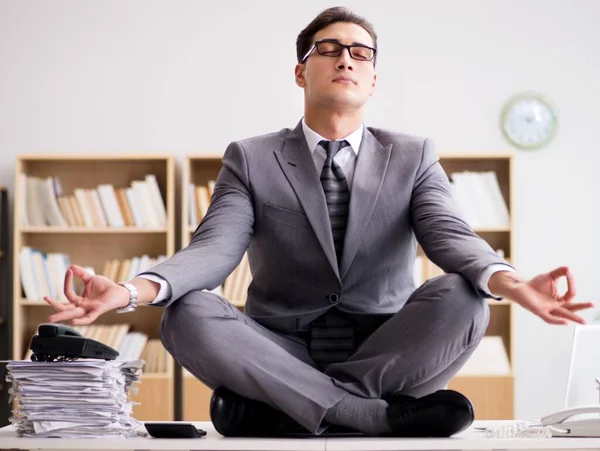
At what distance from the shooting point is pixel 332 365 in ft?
6.93

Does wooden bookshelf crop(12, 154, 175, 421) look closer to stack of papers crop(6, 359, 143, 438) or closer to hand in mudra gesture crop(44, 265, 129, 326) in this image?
stack of papers crop(6, 359, 143, 438)

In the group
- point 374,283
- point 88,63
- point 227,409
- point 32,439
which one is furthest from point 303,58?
point 88,63

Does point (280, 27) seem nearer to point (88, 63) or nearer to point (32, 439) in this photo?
point (88, 63)

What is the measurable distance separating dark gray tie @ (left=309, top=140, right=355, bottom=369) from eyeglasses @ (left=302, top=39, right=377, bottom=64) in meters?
0.28

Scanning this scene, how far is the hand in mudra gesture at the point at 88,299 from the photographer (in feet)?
5.90

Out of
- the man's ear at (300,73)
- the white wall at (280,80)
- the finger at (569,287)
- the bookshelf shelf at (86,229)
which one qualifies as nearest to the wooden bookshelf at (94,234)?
the bookshelf shelf at (86,229)

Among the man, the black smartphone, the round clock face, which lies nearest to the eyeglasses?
the man

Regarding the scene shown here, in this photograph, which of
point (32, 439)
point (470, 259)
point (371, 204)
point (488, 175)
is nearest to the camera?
point (32, 439)

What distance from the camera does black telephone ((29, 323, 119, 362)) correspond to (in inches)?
79.4

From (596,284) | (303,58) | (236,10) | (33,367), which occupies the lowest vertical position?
(596,284)

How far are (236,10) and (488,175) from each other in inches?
67.1

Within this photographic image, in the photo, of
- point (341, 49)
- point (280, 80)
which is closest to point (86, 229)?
point (280, 80)

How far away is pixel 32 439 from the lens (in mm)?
1927

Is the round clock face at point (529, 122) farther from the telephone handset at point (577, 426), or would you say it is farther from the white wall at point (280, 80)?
the telephone handset at point (577, 426)
